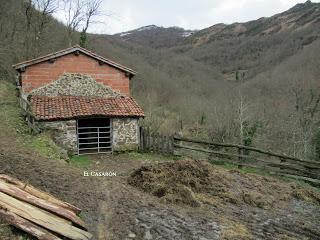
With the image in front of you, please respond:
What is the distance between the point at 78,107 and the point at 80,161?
309 centimetres

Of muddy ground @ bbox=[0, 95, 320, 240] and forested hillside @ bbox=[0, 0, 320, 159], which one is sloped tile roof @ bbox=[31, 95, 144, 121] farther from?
forested hillside @ bbox=[0, 0, 320, 159]

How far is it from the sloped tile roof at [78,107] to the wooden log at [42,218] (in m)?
11.0

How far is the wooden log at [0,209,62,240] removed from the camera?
6.59 meters

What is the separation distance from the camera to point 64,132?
18.9m

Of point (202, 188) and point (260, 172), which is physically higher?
point (202, 188)

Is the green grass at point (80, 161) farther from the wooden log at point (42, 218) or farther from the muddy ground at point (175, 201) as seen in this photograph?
the wooden log at point (42, 218)

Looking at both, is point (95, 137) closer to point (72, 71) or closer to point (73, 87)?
point (73, 87)

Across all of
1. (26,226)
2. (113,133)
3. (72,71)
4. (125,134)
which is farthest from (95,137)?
(26,226)

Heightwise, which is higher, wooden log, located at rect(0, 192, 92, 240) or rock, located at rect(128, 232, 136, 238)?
wooden log, located at rect(0, 192, 92, 240)

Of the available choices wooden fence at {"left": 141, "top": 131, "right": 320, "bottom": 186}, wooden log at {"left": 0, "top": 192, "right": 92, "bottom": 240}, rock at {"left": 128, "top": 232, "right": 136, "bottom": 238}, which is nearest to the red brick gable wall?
wooden fence at {"left": 141, "top": 131, "right": 320, "bottom": 186}

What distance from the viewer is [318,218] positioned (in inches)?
429

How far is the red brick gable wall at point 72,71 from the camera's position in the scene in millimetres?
20094

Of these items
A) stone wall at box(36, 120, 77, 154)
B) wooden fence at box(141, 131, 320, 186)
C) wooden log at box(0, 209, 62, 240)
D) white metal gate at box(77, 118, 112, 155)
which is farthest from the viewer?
white metal gate at box(77, 118, 112, 155)

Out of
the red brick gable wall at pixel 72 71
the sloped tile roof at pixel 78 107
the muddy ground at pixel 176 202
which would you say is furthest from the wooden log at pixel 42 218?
the red brick gable wall at pixel 72 71
